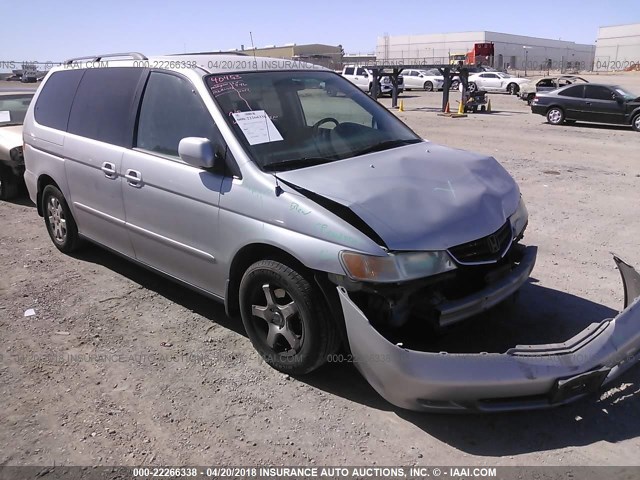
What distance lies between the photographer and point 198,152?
3436 mm

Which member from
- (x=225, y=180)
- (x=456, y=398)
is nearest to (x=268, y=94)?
(x=225, y=180)

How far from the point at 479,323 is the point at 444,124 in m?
15.9

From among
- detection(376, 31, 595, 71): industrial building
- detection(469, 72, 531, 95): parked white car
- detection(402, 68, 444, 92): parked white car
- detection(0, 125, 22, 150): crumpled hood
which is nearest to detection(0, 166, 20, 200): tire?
detection(0, 125, 22, 150): crumpled hood

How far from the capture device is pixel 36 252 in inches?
235

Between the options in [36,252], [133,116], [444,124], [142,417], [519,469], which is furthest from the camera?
[444,124]

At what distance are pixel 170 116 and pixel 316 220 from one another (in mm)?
1655

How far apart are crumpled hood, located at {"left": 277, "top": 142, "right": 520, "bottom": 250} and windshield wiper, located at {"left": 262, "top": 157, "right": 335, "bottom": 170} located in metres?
0.08

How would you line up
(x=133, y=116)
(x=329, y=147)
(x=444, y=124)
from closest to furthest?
(x=329, y=147), (x=133, y=116), (x=444, y=124)

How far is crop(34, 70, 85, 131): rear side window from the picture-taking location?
516cm

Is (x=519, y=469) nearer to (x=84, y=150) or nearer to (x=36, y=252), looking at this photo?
(x=84, y=150)

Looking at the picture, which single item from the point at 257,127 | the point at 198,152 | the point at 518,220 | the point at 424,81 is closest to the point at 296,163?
the point at 257,127

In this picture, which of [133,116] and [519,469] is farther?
[133,116]

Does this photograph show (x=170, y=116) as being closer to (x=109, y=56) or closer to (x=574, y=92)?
(x=109, y=56)

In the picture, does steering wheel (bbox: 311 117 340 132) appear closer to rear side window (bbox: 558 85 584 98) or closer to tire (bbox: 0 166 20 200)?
tire (bbox: 0 166 20 200)
